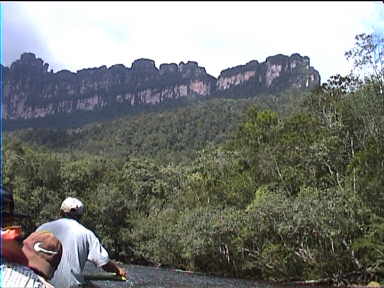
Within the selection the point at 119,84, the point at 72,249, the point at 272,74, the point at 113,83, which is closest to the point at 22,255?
the point at 72,249

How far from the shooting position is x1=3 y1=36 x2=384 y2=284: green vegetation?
30844 mm

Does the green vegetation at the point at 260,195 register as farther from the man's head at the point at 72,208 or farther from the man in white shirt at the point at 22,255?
the man in white shirt at the point at 22,255

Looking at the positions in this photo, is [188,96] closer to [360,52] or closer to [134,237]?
[134,237]

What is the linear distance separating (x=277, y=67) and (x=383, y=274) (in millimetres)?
118311

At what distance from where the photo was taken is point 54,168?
5759 cm

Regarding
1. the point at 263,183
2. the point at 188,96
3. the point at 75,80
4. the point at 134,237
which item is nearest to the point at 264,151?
the point at 263,183

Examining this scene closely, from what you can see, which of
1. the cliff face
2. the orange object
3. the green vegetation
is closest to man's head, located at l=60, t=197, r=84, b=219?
the orange object

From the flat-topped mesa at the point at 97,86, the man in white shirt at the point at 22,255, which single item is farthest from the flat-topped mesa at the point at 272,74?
the man in white shirt at the point at 22,255

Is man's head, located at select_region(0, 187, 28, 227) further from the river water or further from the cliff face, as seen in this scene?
the cliff face

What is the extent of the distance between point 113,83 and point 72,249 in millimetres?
178209

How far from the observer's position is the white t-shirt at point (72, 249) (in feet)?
14.8

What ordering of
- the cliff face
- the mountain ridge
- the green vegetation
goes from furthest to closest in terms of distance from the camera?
the cliff face, the mountain ridge, the green vegetation

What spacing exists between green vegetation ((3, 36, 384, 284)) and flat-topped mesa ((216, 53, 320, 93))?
243 ft

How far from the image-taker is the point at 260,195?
37.4m
